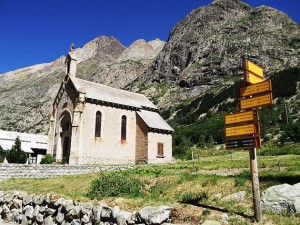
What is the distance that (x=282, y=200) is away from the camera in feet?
35.2

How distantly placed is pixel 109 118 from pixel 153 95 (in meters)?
120

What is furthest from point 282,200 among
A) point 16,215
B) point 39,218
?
point 16,215

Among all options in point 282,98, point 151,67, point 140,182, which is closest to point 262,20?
point 151,67

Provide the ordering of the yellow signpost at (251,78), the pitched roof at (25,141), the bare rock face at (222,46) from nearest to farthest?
1. the yellow signpost at (251,78)
2. the pitched roof at (25,141)
3. the bare rock face at (222,46)

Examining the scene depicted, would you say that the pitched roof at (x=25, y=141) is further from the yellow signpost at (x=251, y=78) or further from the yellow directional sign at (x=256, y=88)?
the yellow signpost at (x=251, y=78)

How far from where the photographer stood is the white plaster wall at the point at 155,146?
41.9 m

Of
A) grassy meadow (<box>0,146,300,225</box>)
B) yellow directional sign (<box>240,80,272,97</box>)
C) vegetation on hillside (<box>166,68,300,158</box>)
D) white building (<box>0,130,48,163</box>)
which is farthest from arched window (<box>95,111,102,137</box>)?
yellow directional sign (<box>240,80,272,97</box>)

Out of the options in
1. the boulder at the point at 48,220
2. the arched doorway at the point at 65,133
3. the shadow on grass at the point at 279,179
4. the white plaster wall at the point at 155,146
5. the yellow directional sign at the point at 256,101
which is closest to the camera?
the yellow directional sign at the point at 256,101

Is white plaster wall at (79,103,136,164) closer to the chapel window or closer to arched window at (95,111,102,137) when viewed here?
arched window at (95,111,102,137)

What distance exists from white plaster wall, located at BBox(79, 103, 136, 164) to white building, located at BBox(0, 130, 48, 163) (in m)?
17.9

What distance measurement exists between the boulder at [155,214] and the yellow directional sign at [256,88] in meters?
5.60

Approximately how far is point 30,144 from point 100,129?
22059mm

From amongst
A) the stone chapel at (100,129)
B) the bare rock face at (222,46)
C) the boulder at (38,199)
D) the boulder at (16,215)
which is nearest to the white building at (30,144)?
the stone chapel at (100,129)

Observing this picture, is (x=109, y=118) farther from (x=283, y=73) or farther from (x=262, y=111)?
(x=283, y=73)
